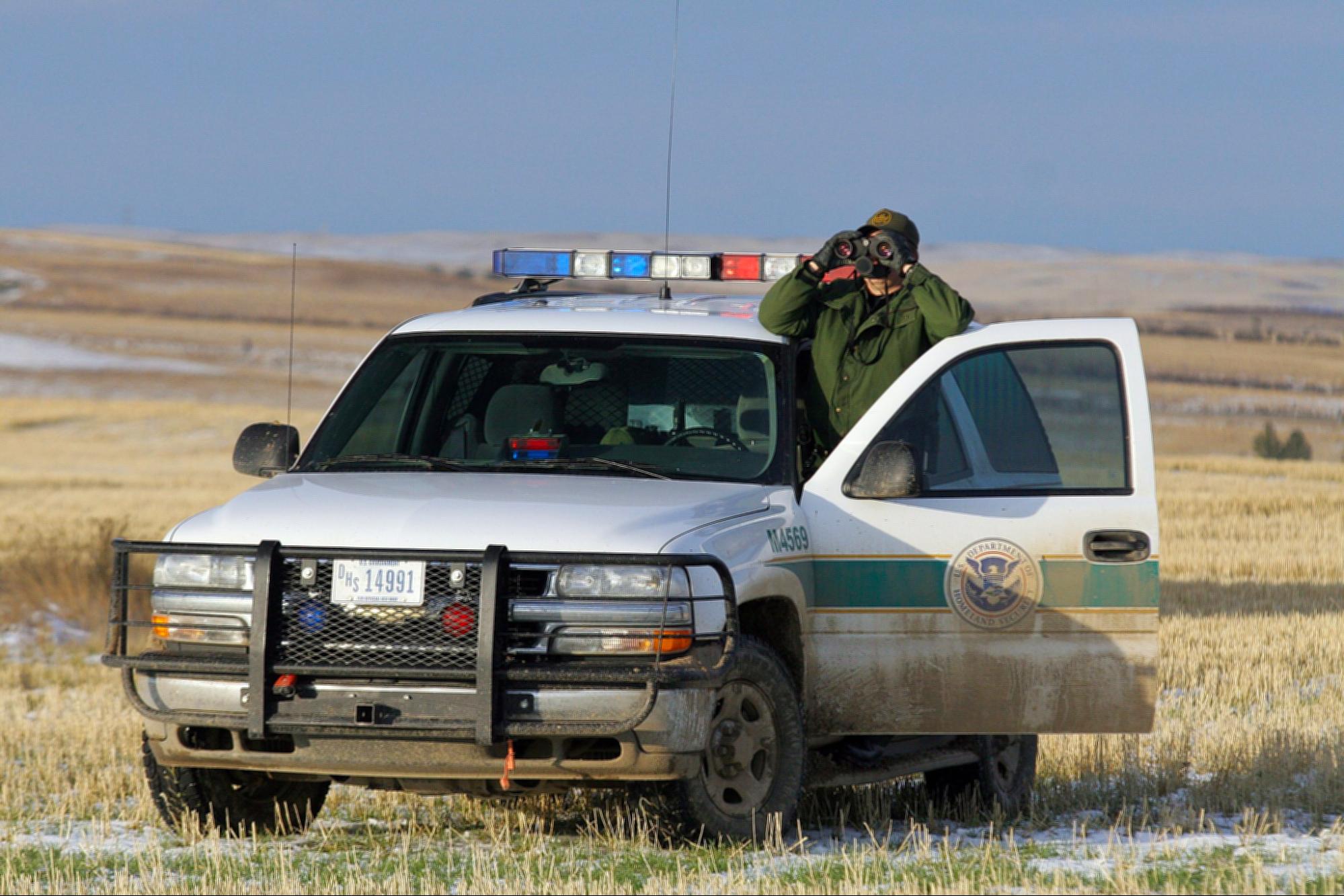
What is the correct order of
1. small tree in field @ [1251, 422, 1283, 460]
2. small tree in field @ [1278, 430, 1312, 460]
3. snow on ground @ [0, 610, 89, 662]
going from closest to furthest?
snow on ground @ [0, 610, 89, 662]
small tree in field @ [1278, 430, 1312, 460]
small tree in field @ [1251, 422, 1283, 460]

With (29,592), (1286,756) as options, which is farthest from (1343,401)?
(1286,756)

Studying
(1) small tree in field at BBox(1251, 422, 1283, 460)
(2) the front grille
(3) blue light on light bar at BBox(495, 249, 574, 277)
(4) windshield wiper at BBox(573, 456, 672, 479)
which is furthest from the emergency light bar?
(1) small tree in field at BBox(1251, 422, 1283, 460)

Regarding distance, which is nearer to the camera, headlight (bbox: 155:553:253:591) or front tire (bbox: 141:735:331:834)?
headlight (bbox: 155:553:253:591)

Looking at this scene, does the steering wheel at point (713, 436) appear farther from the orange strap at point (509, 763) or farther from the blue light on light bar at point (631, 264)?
the orange strap at point (509, 763)

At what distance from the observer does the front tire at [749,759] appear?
6.81m

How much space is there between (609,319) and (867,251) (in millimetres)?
1030

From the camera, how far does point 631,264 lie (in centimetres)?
897

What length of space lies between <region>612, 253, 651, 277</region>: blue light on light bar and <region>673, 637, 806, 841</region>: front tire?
A: 7.68 feet

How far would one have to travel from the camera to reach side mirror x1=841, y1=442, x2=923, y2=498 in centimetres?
728

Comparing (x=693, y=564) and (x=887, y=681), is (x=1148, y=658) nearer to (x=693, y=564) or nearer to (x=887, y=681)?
(x=887, y=681)

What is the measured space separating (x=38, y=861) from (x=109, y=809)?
5.37ft

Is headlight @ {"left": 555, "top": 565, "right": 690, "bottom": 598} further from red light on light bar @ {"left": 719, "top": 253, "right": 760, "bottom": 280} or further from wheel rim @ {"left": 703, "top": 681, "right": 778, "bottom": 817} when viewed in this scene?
red light on light bar @ {"left": 719, "top": 253, "right": 760, "bottom": 280}

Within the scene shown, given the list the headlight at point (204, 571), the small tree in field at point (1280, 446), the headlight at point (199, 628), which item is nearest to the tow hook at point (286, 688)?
the headlight at point (199, 628)

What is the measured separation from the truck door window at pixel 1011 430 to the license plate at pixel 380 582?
6.43ft
